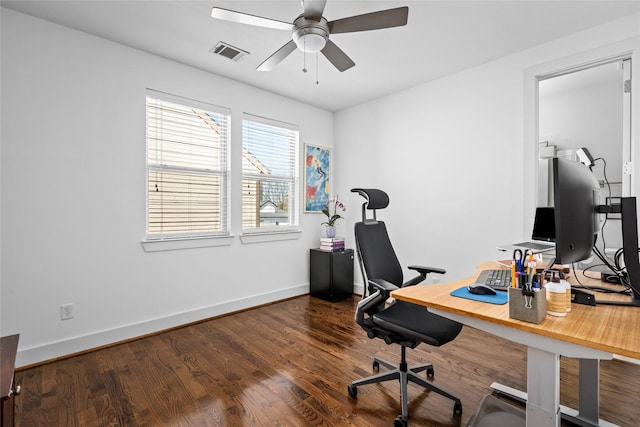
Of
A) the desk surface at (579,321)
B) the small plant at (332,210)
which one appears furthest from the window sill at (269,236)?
the desk surface at (579,321)

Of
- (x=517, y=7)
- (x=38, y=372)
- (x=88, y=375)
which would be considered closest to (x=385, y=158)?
(x=517, y=7)

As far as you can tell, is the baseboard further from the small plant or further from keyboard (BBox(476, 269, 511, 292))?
keyboard (BBox(476, 269, 511, 292))

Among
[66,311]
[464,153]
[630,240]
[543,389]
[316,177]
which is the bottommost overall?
[66,311]

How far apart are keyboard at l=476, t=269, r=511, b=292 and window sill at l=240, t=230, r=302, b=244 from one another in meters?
2.60

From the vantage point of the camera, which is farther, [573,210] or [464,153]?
[464,153]

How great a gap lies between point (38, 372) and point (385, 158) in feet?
12.9

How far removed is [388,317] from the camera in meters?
1.78

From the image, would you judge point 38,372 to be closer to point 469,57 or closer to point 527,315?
point 527,315

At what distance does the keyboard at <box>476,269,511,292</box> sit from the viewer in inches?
58.0

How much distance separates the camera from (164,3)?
2174 millimetres

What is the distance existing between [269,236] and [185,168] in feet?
4.21

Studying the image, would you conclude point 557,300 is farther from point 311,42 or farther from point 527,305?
point 311,42

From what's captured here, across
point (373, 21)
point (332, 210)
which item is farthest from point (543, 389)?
point (332, 210)

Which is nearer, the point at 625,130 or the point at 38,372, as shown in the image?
the point at 38,372
